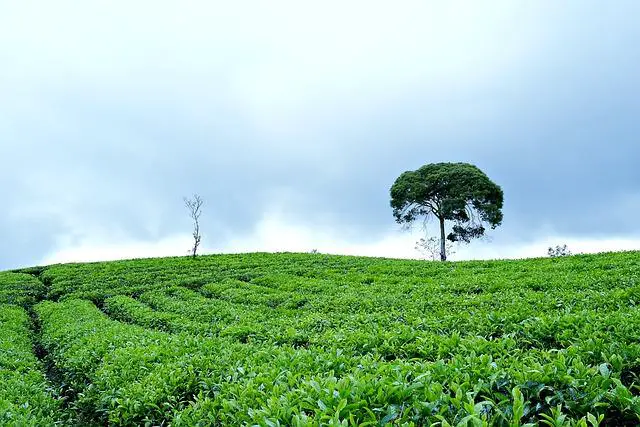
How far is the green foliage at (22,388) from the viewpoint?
22.4 feet

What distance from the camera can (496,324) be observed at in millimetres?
9000

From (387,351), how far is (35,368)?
9.39 metres

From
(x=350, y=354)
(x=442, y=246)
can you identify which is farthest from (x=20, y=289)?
(x=442, y=246)

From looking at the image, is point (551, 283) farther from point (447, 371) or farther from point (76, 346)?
point (76, 346)

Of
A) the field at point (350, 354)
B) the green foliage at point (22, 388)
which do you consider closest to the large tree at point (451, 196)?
the field at point (350, 354)

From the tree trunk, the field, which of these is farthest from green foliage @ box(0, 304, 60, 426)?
the tree trunk

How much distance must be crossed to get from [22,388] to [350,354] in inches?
263

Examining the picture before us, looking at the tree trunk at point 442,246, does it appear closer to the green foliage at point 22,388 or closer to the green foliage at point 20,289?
the green foliage at point 20,289

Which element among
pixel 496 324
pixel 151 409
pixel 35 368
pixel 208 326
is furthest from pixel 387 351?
pixel 35 368

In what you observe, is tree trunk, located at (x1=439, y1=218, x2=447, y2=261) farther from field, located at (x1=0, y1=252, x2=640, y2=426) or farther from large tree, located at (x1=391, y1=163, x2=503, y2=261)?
field, located at (x1=0, y1=252, x2=640, y2=426)

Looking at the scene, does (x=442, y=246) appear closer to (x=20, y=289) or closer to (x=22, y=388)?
(x=20, y=289)

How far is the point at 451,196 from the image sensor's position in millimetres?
46500

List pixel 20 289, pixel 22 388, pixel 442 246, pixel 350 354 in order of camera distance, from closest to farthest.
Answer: pixel 350 354 → pixel 22 388 → pixel 20 289 → pixel 442 246

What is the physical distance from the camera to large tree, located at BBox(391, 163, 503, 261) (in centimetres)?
4569
